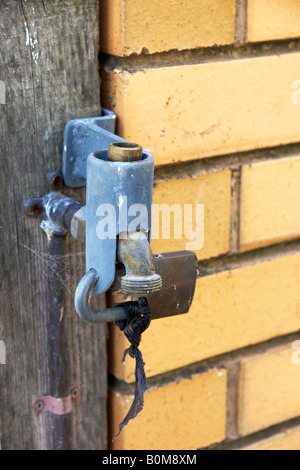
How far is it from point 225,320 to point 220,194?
282 mm

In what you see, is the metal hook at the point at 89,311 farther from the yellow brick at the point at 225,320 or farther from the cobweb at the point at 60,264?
the yellow brick at the point at 225,320

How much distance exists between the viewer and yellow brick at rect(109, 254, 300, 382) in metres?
1.29

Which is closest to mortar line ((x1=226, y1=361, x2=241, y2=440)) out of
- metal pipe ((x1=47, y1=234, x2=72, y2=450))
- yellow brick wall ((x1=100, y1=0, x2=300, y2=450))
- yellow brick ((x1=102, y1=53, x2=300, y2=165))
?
yellow brick wall ((x1=100, y1=0, x2=300, y2=450))

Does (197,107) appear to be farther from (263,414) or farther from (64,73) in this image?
(263,414)

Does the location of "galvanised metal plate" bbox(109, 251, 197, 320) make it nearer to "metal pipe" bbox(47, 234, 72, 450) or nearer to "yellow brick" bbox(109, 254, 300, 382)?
"metal pipe" bbox(47, 234, 72, 450)

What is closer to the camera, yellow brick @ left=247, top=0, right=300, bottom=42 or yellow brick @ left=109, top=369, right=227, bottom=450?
yellow brick @ left=247, top=0, right=300, bottom=42

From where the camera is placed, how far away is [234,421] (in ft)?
4.88

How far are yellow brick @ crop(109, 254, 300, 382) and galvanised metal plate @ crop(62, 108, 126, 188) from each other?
339 millimetres

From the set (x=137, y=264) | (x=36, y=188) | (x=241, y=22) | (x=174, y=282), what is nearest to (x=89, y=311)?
(x=137, y=264)

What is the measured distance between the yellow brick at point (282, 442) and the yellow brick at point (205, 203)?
20.8 inches

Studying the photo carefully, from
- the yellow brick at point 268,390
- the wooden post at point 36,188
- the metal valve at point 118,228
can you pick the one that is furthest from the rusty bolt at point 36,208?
the yellow brick at point 268,390

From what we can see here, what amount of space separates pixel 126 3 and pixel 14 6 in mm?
192

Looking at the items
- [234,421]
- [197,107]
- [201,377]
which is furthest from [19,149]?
[234,421]

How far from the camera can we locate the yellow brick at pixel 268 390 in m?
1.46
